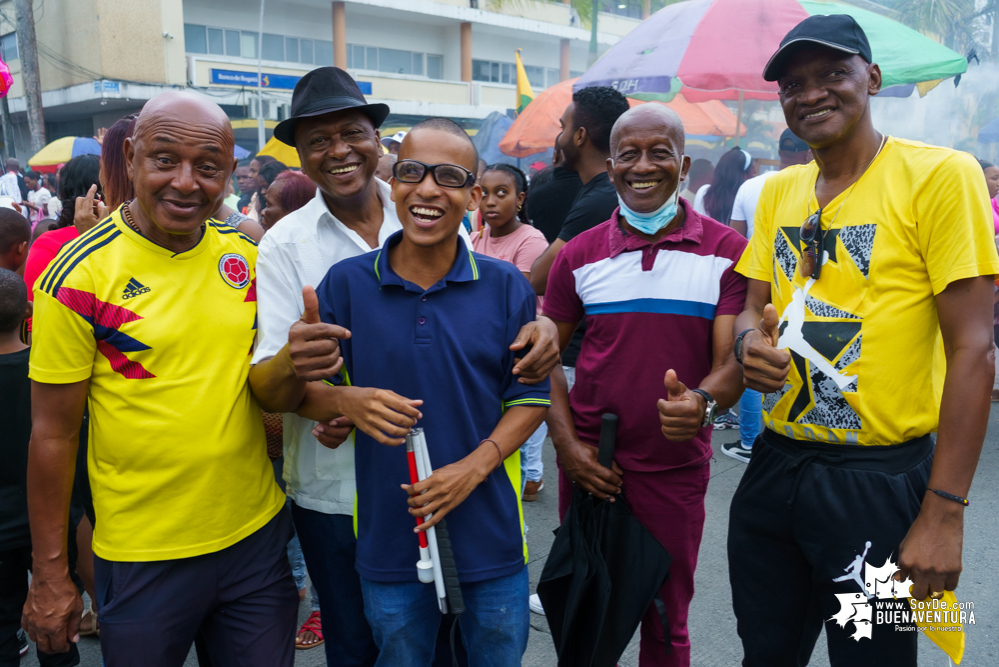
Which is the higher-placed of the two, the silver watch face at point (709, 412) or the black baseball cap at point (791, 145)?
the black baseball cap at point (791, 145)

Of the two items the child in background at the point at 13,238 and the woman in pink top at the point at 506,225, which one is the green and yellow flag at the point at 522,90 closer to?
the woman in pink top at the point at 506,225

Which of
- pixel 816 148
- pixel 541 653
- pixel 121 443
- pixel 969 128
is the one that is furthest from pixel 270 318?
pixel 969 128

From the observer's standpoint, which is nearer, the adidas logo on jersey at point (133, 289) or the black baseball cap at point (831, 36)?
the adidas logo on jersey at point (133, 289)

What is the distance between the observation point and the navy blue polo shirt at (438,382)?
195 cm

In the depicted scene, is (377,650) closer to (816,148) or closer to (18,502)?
(18,502)

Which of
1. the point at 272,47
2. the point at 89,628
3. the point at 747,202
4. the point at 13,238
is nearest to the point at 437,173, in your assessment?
the point at 13,238

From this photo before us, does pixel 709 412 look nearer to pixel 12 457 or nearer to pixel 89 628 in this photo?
pixel 12 457

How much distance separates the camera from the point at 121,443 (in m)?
1.90

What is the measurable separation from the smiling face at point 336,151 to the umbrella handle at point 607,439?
1174mm

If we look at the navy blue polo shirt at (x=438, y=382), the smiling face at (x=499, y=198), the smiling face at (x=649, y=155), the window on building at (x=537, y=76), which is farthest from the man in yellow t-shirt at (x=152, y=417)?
the window on building at (x=537, y=76)

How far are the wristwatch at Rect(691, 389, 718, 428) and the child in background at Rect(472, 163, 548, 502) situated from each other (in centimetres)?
238

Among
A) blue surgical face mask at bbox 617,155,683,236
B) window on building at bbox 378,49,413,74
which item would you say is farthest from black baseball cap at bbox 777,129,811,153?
window on building at bbox 378,49,413,74

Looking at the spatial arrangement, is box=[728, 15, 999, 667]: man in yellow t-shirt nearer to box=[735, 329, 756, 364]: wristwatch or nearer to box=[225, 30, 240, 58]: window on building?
box=[735, 329, 756, 364]: wristwatch

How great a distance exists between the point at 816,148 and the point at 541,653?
2462 mm
